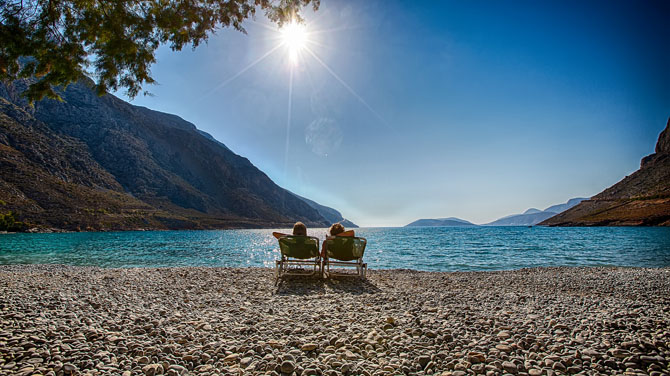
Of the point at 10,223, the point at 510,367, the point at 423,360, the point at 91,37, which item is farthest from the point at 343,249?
the point at 10,223

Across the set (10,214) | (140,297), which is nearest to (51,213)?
(10,214)

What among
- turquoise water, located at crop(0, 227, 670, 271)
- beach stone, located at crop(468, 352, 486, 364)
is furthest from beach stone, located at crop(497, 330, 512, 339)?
turquoise water, located at crop(0, 227, 670, 271)

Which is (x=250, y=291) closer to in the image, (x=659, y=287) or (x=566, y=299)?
(x=566, y=299)

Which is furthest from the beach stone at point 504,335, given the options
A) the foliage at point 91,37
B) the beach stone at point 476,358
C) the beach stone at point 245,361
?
the foliage at point 91,37

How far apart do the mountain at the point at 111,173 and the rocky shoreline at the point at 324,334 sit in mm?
50885

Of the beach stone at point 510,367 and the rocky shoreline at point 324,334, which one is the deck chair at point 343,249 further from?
the beach stone at point 510,367

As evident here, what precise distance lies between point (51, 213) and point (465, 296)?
313ft

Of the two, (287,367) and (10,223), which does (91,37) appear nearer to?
(287,367)

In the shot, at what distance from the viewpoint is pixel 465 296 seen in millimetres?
7113

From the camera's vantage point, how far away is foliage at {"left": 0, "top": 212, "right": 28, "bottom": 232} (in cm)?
5784

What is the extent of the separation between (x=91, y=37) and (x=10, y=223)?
3264 inches

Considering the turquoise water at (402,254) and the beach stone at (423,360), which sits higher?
the beach stone at (423,360)

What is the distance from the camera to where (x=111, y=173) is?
113562 mm

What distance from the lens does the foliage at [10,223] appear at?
57.8 meters
